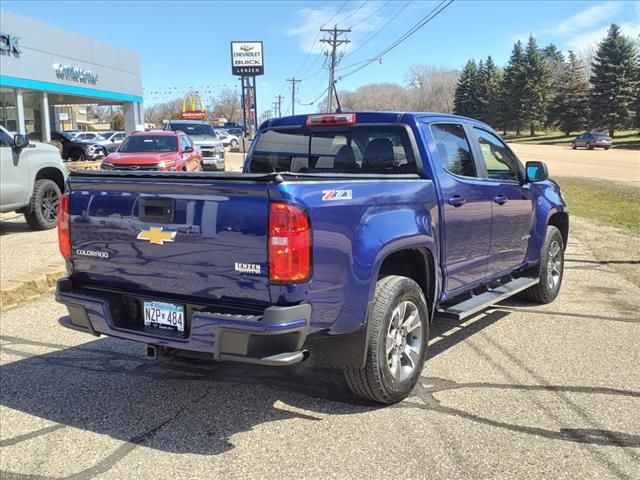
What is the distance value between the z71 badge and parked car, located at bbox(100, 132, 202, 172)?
11.6m

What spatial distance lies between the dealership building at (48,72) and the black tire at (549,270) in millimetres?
24915

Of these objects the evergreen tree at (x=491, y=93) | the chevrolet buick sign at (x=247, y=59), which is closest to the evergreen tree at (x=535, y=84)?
the evergreen tree at (x=491, y=93)

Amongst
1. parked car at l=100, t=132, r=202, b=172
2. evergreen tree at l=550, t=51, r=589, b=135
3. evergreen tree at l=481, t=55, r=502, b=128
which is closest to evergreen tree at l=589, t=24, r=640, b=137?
evergreen tree at l=550, t=51, r=589, b=135

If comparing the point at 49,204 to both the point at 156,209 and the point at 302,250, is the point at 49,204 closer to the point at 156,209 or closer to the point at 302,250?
the point at 156,209

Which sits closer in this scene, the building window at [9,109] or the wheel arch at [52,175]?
the wheel arch at [52,175]

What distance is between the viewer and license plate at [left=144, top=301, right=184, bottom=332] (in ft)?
11.8

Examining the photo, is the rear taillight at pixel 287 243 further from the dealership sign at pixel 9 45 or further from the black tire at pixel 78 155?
the black tire at pixel 78 155

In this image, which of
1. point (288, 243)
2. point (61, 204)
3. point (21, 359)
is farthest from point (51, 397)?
point (288, 243)

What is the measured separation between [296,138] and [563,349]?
9.40ft

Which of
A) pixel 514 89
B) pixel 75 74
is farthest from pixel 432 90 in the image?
pixel 75 74

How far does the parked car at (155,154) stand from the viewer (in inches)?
575

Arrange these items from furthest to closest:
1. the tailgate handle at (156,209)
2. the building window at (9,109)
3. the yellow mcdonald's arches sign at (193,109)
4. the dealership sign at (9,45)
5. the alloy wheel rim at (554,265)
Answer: the yellow mcdonald's arches sign at (193,109) → the building window at (9,109) → the dealership sign at (9,45) → the alloy wheel rim at (554,265) → the tailgate handle at (156,209)

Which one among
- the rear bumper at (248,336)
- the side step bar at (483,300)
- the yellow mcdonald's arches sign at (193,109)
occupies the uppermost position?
the yellow mcdonald's arches sign at (193,109)

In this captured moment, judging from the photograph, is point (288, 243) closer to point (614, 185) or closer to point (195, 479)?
point (195, 479)
